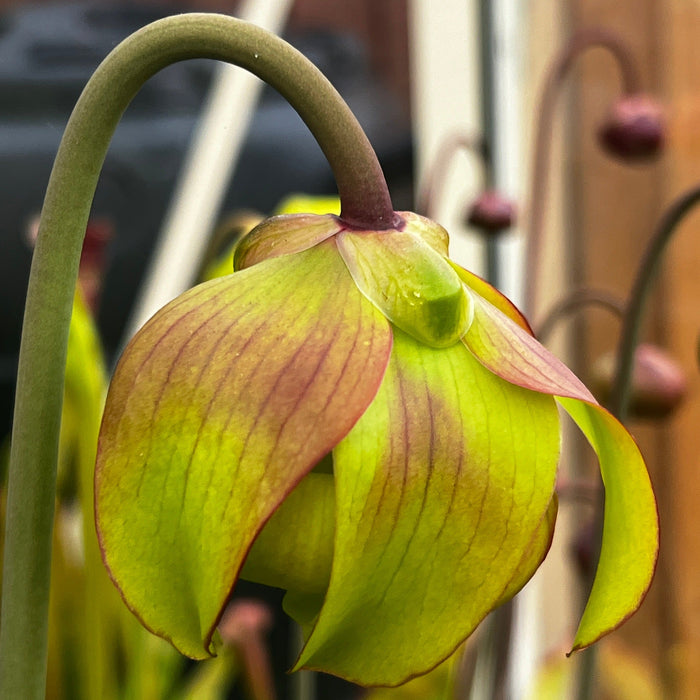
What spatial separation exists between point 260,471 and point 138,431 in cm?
2

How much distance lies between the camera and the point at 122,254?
0.87 metres

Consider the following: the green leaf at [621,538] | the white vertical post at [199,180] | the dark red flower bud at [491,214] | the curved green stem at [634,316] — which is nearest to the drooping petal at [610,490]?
the green leaf at [621,538]

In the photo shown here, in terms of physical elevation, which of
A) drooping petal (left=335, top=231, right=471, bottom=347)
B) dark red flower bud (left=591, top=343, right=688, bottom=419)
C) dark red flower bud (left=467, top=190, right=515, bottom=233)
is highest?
drooping petal (left=335, top=231, right=471, bottom=347)

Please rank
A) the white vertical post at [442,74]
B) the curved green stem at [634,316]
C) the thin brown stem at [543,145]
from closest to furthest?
1. the curved green stem at [634,316]
2. the thin brown stem at [543,145]
3. the white vertical post at [442,74]

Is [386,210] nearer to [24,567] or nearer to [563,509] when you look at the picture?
[24,567]

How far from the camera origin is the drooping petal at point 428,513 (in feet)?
0.52

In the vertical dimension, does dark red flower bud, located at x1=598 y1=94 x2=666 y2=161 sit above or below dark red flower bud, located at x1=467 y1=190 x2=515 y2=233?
above

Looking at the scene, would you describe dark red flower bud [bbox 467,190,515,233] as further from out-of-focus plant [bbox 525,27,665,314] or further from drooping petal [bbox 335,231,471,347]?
drooping petal [bbox 335,231,471,347]

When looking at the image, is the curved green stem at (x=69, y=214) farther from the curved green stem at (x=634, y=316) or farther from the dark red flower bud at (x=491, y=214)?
the dark red flower bud at (x=491, y=214)

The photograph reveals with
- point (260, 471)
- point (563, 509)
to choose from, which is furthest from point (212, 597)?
point (563, 509)

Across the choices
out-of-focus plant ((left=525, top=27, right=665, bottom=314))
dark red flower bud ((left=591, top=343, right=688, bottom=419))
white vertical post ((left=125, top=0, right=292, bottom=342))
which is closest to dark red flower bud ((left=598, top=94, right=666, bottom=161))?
out-of-focus plant ((left=525, top=27, right=665, bottom=314))

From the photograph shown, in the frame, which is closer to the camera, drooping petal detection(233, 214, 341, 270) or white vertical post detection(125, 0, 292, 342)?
drooping petal detection(233, 214, 341, 270)

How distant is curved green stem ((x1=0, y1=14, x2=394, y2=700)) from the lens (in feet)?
0.55

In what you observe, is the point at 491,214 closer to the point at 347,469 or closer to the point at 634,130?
the point at 634,130
